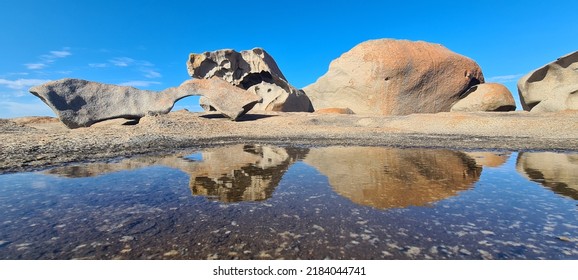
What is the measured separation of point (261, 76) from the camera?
26219 mm

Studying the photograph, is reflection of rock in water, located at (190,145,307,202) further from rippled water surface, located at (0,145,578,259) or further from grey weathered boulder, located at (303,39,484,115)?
grey weathered boulder, located at (303,39,484,115)

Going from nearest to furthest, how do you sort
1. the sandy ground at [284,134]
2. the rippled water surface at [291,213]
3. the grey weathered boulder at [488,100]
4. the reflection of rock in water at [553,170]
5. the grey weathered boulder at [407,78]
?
1. the rippled water surface at [291,213]
2. the reflection of rock in water at [553,170]
3. the sandy ground at [284,134]
4. the grey weathered boulder at [488,100]
5. the grey weathered boulder at [407,78]

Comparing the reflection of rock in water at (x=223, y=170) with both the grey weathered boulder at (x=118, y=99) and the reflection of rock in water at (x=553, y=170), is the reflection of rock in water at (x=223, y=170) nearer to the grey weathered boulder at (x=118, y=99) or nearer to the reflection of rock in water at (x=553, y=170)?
the reflection of rock in water at (x=553, y=170)

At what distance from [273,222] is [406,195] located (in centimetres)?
171

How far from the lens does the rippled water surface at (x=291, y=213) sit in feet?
7.38

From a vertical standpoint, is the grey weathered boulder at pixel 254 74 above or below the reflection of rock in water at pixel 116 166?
above

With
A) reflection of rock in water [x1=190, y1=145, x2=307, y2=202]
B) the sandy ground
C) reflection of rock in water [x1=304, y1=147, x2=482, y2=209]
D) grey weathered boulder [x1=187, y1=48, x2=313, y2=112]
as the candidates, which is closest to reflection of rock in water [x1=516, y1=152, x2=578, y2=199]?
reflection of rock in water [x1=304, y1=147, x2=482, y2=209]

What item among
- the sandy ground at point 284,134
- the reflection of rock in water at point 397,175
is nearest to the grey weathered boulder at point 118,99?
the sandy ground at point 284,134

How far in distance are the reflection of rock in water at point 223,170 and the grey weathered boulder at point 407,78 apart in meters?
15.1

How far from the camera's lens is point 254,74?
2606 cm

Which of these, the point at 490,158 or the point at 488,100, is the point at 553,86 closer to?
the point at 488,100

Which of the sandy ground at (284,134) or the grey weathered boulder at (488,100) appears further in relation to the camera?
the grey weathered boulder at (488,100)

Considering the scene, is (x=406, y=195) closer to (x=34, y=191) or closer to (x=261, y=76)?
(x=34, y=191)

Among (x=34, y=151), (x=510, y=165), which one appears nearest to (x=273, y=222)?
(x=510, y=165)
